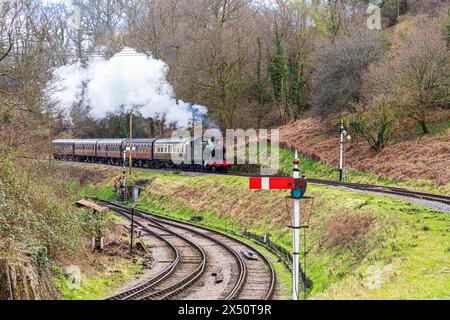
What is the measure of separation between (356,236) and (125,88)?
34669 millimetres

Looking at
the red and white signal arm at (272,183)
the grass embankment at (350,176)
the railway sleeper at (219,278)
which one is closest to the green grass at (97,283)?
the railway sleeper at (219,278)

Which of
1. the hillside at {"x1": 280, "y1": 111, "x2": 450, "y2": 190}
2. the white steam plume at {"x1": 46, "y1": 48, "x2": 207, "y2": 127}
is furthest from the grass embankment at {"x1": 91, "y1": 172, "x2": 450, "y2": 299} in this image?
the white steam plume at {"x1": 46, "y1": 48, "x2": 207, "y2": 127}

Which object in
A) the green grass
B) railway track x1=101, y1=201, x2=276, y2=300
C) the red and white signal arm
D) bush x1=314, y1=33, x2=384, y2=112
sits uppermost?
bush x1=314, y1=33, x2=384, y2=112

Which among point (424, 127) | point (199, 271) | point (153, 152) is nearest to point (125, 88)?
point (153, 152)

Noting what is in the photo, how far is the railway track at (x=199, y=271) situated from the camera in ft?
49.6

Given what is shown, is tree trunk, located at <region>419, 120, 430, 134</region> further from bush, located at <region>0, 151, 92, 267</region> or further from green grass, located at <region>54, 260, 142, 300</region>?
bush, located at <region>0, 151, 92, 267</region>

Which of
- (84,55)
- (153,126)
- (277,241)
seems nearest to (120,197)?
(153,126)

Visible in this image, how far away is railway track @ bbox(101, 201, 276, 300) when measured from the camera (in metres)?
15.1

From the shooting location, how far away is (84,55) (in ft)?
222

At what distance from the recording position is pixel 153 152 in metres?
45.5

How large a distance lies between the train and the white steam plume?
2919mm

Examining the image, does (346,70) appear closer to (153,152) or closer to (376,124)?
(376,124)

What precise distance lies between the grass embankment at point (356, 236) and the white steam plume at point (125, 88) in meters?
14.9
